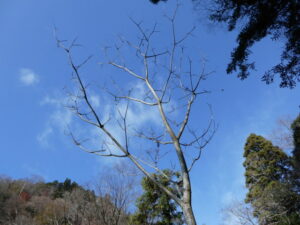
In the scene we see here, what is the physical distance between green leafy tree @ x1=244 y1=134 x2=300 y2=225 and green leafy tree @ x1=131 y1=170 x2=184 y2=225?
177 inches

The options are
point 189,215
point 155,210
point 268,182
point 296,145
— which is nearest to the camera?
point 189,215

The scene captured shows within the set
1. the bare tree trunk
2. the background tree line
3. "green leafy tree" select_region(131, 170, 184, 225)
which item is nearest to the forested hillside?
the bare tree trunk

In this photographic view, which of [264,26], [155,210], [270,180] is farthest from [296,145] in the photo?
[264,26]

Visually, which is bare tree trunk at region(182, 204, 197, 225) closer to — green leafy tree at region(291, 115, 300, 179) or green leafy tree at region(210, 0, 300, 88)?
green leafy tree at region(210, 0, 300, 88)

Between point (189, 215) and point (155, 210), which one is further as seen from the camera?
point (155, 210)

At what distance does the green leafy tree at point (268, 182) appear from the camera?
1132 centimetres

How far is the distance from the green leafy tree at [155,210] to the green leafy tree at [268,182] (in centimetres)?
449

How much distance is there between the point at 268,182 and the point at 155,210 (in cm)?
737

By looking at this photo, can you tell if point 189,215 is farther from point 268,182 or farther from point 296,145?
point 268,182

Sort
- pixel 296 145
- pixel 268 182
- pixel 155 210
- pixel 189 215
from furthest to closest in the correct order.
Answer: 1. pixel 268 182
2. pixel 296 145
3. pixel 155 210
4. pixel 189 215

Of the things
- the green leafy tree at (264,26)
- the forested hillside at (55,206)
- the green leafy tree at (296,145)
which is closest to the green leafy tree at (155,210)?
the forested hillside at (55,206)

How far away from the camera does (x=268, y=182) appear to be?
13.7 metres

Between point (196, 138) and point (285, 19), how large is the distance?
2058mm

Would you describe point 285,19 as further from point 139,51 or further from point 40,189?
point 40,189
